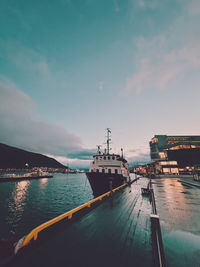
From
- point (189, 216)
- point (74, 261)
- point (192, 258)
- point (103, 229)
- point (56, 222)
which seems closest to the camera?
point (74, 261)

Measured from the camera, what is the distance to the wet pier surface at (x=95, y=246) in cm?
315

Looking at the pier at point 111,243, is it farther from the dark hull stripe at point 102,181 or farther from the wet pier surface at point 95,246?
the dark hull stripe at point 102,181

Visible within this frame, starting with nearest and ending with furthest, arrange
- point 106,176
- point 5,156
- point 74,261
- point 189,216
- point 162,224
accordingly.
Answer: point 74,261 → point 162,224 → point 189,216 → point 106,176 → point 5,156

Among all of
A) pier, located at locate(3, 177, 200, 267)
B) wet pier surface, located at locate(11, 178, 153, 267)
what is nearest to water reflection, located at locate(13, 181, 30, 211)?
pier, located at locate(3, 177, 200, 267)

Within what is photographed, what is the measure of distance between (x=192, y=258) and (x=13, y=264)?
5.28 m

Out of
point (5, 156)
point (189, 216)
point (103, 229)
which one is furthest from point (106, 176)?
point (5, 156)

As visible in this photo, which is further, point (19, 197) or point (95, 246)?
point (19, 197)

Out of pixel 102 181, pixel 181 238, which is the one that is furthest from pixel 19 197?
pixel 181 238

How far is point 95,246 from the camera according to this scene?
3.85m

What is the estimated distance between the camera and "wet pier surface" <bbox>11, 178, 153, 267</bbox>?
3.15 m

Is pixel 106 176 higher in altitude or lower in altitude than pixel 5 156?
lower

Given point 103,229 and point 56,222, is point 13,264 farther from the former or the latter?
point 103,229

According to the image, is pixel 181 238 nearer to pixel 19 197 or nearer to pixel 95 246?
pixel 95 246

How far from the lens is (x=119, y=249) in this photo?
3.73 metres
